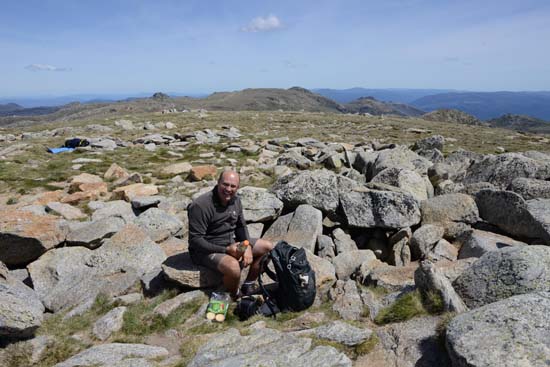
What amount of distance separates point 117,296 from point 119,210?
7825 mm

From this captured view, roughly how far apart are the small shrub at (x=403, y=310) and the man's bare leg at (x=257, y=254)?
366 cm

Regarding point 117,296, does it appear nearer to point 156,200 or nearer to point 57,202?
point 156,200

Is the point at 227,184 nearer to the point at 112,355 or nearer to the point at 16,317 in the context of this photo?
the point at 112,355

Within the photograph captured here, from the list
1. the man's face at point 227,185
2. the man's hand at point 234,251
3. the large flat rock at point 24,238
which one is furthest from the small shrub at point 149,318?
the large flat rock at point 24,238

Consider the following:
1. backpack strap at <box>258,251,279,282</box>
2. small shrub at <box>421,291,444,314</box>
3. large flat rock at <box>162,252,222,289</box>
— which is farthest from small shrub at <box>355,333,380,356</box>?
large flat rock at <box>162,252,222,289</box>

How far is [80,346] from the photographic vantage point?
26.4 feet

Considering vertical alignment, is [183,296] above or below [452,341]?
below

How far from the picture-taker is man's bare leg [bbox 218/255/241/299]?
31.9 ft

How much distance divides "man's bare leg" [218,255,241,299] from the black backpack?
2.80 ft

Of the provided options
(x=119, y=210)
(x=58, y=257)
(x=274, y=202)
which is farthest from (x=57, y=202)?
Result: (x=274, y=202)

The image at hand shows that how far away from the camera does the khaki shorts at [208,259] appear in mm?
9938

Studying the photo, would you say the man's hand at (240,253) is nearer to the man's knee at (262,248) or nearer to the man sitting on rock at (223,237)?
the man sitting on rock at (223,237)

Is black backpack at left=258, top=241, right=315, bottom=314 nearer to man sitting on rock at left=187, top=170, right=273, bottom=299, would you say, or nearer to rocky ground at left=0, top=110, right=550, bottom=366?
rocky ground at left=0, top=110, right=550, bottom=366

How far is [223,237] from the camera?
10.4m
